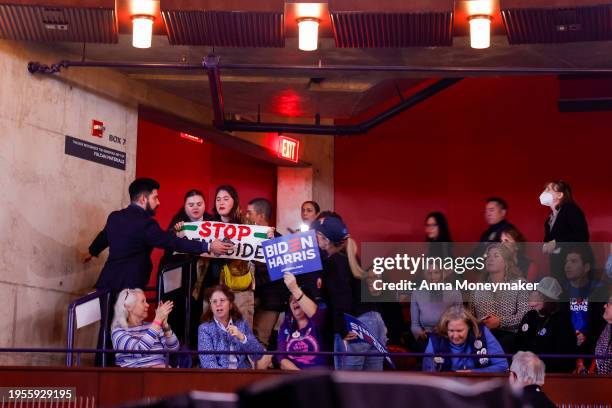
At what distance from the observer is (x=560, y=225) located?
9.03m

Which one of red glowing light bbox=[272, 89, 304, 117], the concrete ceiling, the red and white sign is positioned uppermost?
the concrete ceiling

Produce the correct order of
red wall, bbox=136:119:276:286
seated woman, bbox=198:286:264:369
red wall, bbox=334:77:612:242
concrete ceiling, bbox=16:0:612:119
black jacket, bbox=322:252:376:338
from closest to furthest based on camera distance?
seated woman, bbox=198:286:264:369 → black jacket, bbox=322:252:376:338 → concrete ceiling, bbox=16:0:612:119 → red wall, bbox=334:77:612:242 → red wall, bbox=136:119:276:286

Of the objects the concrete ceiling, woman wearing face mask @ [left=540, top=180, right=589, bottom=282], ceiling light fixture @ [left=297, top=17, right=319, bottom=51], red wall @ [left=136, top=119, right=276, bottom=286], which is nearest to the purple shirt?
woman wearing face mask @ [left=540, top=180, right=589, bottom=282]

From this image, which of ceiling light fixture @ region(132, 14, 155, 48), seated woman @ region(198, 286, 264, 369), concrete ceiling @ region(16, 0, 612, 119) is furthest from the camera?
concrete ceiling @ region(16, 0, 612, 119)

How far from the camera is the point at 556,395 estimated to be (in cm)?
770

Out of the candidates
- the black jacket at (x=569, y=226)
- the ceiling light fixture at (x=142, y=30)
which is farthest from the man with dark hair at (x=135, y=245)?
the black jacket at (x=569, y=226)

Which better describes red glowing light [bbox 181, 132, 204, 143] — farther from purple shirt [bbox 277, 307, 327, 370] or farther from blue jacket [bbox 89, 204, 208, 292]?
purple shirt [bbox 277, 307, 327, 370]

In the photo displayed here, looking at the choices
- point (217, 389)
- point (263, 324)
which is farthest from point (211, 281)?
point (217, 389)

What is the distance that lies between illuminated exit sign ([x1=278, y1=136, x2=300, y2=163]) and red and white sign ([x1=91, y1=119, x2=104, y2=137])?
2829mm

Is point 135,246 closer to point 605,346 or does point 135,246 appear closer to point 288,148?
point 605,346

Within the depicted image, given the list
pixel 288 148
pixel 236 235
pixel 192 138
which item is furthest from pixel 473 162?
pixel 236 235

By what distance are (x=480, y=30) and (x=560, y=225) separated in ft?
5.32

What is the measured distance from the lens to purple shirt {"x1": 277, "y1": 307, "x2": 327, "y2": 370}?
26.5 ft

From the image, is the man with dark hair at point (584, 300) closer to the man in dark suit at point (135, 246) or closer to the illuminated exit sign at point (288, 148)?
the man in dark suit at point (135, 246)
